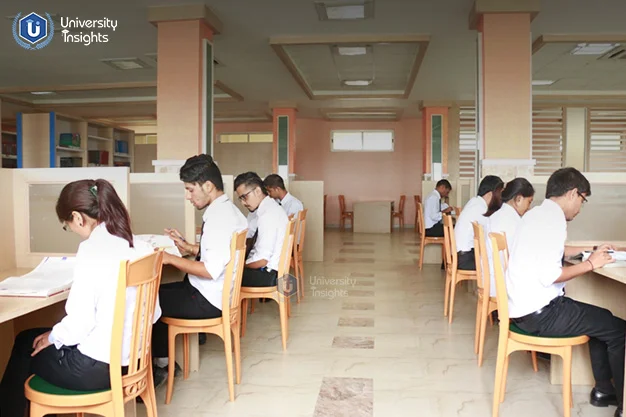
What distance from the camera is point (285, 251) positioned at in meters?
3.48

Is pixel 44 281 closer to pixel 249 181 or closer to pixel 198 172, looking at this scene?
pixel 198 172

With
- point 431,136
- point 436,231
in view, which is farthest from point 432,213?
point 431,136

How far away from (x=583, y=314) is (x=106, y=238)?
2.13 meters

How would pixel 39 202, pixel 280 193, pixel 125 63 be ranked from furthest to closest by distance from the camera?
pixel 125 63 < pixel 280 193 < pixel 39 202

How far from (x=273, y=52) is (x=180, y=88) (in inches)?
81.9

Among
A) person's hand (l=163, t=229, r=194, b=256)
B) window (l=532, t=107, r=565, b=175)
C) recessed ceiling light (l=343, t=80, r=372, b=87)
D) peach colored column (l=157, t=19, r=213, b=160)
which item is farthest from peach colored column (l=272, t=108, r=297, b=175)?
person's hand (l=163, t=229, r=194, b=256)

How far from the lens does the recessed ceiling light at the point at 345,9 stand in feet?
16.8

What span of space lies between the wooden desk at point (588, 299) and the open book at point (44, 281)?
257 centimetres

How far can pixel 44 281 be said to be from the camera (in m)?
2.12

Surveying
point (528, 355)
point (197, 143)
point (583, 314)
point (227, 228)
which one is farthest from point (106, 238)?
point (197, 143)

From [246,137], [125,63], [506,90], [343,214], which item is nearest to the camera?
[506,90]

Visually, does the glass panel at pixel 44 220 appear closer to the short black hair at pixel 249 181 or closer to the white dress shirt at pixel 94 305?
the white dress shirt at pixel 94 305

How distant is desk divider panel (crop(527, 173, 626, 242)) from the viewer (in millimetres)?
3854

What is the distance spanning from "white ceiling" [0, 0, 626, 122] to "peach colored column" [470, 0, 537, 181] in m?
0.37
